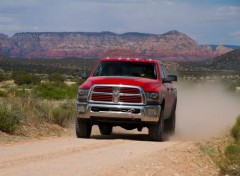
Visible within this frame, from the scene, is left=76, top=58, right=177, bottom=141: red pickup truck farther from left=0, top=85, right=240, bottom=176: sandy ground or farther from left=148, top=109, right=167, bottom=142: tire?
left=0, top=85, right=240, bottom=176: sandy ground

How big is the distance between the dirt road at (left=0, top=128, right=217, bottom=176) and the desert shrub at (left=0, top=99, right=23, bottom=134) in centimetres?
210

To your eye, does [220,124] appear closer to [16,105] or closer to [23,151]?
[16,105]

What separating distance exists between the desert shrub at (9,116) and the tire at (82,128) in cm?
183

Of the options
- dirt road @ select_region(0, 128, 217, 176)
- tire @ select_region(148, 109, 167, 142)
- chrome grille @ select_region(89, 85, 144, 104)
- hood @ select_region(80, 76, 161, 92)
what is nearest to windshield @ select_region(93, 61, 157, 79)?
hood @ select_region(80, 76, 161, 92)

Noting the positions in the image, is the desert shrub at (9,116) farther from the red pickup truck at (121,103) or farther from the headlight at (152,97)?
the headlight at (152,97)

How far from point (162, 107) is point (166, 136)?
232 centimetres

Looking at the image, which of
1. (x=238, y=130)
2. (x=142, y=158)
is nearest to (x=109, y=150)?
(x=142, y=158)

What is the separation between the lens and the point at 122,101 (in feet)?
48.4

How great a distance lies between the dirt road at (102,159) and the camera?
9.27 metres

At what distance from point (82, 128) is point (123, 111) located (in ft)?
4.34

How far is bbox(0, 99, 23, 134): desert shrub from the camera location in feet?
51.4

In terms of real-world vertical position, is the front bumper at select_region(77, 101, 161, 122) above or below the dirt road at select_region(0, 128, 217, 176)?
above

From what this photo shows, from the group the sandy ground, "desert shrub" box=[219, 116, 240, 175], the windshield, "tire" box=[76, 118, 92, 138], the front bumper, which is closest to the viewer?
the sandy ground

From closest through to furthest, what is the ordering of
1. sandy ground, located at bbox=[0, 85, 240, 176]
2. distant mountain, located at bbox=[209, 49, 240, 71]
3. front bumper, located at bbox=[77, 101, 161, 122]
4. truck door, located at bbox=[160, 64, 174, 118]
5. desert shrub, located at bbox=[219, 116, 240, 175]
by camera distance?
sandy ground, located at bbox=[0, 85, 240, 176], desert shrub, located at bbox=[219, 116, 240, 175], front bumper, located at bbox=[77, 101, 161, 122], truck door, located at bbox=[160, 64, 174, 118], distant mountain, located at bbox=[209, 49, 240, 71]
